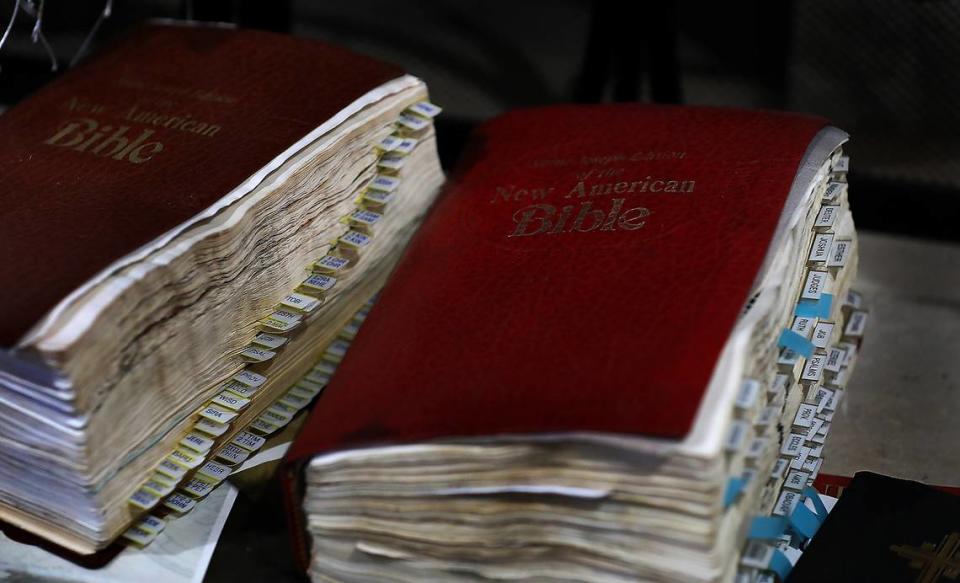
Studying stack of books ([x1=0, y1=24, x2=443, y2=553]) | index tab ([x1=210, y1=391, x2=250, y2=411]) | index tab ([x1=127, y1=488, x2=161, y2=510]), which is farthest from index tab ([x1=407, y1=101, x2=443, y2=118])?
index tab ([x1=127, y1=488, x2=161, y2=510])

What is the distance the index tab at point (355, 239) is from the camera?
0.98 metres

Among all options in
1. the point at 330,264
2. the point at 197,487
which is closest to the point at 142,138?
the point at 330,264

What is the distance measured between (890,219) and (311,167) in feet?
2.43

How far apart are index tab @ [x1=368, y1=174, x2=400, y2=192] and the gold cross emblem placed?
51cm

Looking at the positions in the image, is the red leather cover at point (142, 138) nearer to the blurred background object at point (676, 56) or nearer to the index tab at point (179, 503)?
the blurred background object at point (676, 56)

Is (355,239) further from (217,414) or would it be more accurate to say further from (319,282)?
(217,414)

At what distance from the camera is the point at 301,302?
0.93 meters

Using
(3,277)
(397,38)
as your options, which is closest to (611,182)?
(3,277)

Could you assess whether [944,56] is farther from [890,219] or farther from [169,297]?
[169,297]

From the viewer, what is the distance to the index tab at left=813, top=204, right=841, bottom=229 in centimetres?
94

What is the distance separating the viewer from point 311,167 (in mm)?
904

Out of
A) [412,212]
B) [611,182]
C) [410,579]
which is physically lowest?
[410,579]

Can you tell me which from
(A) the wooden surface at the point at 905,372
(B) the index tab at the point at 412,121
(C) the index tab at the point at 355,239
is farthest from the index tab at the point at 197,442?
(A) the wooden surface at the point at 905,372

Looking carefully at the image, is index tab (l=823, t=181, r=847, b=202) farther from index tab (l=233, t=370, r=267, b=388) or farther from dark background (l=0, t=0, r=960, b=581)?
index tab (l=233, t=370, r=267, b=388)
